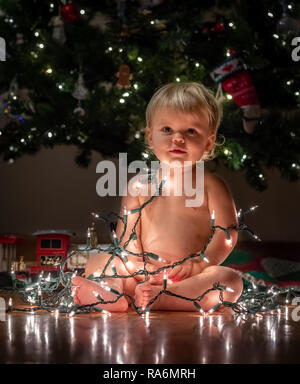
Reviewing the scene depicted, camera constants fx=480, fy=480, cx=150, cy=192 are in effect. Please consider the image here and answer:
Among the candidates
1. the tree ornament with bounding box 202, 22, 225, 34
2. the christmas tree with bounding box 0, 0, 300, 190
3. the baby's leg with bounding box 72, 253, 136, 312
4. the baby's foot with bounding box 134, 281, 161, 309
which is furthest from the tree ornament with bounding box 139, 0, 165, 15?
the baby's foot with bounding box 134, 281, 161, 309

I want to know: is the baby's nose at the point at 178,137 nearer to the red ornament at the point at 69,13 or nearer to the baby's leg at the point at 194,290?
the baby's leg at the point at 194,290

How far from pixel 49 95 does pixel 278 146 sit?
87 cm

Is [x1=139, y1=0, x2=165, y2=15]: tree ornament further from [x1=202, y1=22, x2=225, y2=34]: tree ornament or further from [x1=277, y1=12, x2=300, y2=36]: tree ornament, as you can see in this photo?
[x1=277, y1=12, x2=300, y2=36]: tree ornament

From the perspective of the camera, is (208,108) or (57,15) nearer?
(208,108)

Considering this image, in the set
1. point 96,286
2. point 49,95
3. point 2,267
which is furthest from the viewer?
point 2,267

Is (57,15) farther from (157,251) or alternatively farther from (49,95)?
(157,251)

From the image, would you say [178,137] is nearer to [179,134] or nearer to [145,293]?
[179,134]

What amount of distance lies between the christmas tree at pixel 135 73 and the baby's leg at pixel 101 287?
73cm

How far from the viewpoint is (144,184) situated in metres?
1.15

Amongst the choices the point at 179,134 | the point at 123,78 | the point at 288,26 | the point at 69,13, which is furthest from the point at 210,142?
the point at 69,13

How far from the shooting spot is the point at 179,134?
106cm

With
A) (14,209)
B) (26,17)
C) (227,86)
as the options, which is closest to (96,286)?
(227,86)

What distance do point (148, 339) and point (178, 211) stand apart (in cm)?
46

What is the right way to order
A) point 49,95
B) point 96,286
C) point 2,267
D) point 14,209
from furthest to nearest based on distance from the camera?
point 14,209 → point 2,267 → point 49,95 → point 96,286
